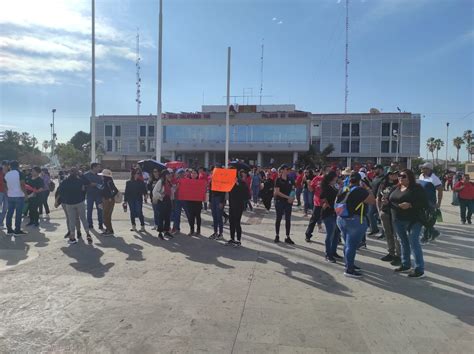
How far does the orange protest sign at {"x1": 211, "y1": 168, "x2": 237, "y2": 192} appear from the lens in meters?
8.23

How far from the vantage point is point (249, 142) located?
55.0 meters

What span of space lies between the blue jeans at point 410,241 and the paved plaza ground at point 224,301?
0.95 feet

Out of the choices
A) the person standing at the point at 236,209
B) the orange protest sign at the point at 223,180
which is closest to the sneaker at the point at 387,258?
the person standing at the point at 236,209

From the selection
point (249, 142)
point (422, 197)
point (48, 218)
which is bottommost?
point (48, 218)

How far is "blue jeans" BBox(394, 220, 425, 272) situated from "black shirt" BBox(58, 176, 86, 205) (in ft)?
20.6

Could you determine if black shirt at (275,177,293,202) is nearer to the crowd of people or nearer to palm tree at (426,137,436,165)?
the crowd of people

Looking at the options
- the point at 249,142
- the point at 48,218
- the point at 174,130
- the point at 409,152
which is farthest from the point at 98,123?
the point at 48,218

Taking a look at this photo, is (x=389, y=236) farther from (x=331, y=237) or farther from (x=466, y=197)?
(x=466, y=197)

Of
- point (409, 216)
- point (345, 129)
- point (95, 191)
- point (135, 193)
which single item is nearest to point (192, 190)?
point (135, 193)

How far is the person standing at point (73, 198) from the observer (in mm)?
7914

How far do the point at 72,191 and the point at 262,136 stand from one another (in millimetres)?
47800

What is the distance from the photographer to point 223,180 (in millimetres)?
8406

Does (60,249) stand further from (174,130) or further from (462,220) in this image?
(174,130)

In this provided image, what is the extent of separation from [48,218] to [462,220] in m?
13.0
